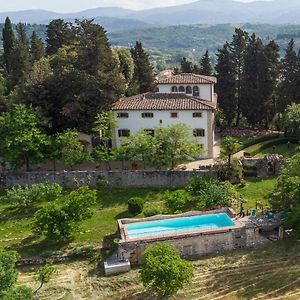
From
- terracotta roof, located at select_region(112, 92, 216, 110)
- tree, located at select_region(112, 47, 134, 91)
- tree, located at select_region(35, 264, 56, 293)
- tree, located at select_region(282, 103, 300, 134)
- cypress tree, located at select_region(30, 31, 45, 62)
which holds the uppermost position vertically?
cypress tree, located at select_region(30, 31, 45, 62)

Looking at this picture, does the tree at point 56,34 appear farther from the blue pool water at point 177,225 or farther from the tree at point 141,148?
the blue pool water at point 177,225

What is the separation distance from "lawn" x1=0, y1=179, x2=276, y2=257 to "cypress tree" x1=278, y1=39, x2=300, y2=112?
57.8ft

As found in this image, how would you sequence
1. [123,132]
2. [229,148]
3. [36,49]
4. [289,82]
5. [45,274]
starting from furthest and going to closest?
[36,49]
[289,82]
[123,132]
[229,148]
[45,274]

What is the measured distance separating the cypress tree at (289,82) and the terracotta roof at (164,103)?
39.9ft

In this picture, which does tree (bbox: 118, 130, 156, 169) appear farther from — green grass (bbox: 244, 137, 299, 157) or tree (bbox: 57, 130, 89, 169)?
green grass (bbox: 244, 137, 299, 157)

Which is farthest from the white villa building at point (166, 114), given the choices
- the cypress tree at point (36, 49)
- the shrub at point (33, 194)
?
the cypress tree at point (36, 49)

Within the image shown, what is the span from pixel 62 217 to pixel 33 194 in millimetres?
7060

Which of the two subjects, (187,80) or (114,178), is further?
(187,80)

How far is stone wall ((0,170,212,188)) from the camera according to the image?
37.9m

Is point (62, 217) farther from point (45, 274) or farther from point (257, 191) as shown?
point (257, 191)

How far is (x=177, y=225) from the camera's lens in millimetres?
30094

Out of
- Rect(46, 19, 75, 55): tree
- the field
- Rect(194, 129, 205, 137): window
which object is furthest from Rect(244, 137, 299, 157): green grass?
Rect(46, 19, 75, 55): tree

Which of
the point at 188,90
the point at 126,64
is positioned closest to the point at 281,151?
the point at 188,90

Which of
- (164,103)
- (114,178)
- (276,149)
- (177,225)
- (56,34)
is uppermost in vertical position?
(56,34)
